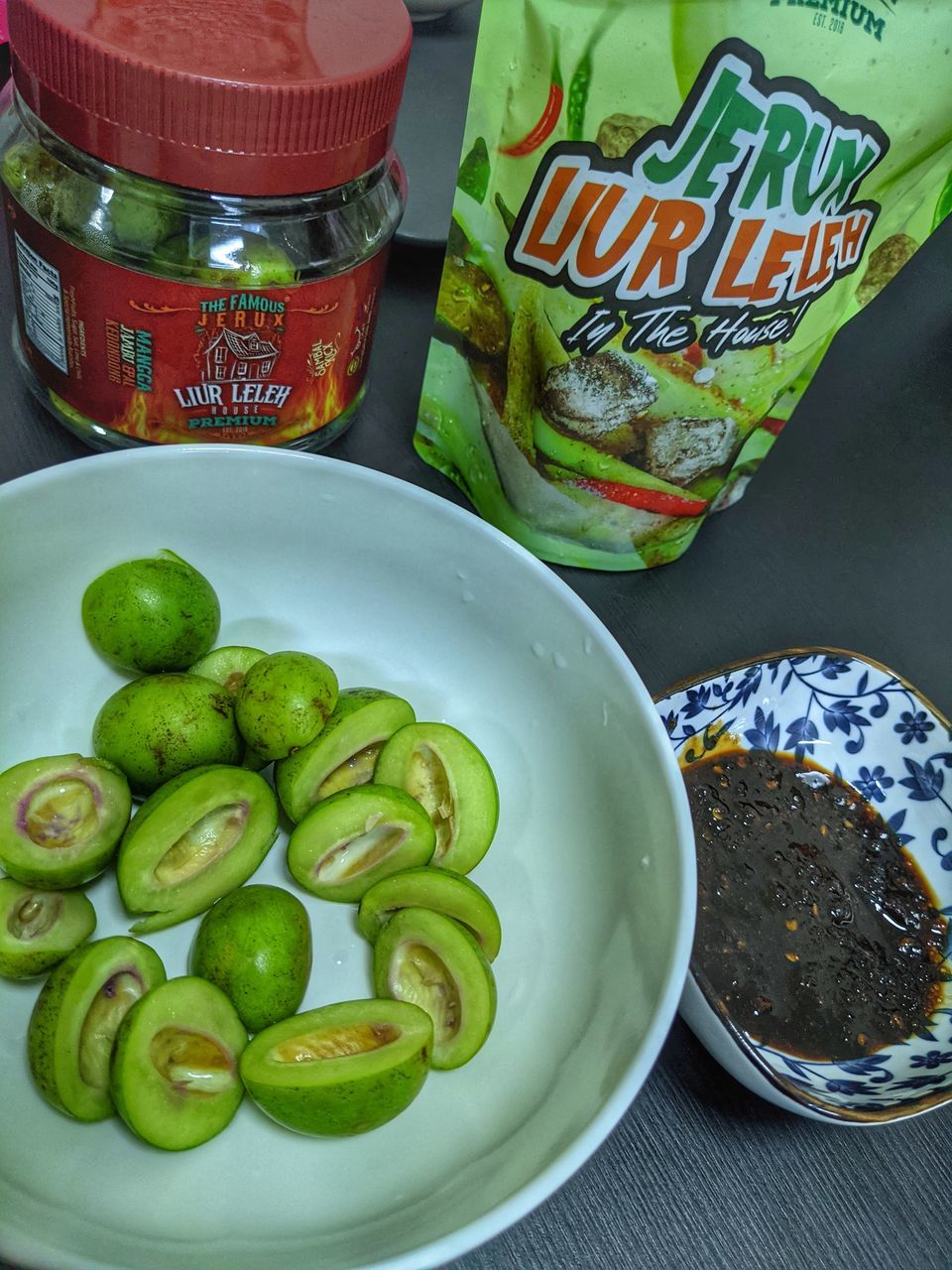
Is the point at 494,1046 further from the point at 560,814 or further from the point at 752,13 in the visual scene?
the point at 752,13

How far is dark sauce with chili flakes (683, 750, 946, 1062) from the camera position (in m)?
0.58

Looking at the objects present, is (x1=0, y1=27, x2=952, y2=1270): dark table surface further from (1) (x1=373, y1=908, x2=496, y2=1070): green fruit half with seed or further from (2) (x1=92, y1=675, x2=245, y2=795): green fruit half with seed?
(2) (x1=92, y1=675, x2=245, y2=795): green fruit half with seed

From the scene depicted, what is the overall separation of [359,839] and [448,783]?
7cm

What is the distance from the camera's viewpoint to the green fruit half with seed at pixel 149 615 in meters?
0.60

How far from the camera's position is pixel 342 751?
594mm

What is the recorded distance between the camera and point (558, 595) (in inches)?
24.7

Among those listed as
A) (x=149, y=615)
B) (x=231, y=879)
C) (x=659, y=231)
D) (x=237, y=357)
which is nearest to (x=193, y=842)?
(x=231, y=879)

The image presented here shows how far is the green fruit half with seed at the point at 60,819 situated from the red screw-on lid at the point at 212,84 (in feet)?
1.10

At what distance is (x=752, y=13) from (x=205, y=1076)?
A: 0.60 metres

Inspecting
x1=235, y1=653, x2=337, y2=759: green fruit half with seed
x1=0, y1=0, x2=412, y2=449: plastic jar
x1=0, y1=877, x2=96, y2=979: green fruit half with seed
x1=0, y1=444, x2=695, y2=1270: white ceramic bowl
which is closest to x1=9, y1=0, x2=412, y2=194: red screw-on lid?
x1=0, y1=0, x2=412, y2=449: plastic jar

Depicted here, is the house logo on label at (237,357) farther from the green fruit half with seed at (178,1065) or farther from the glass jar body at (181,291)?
the green fruit half with seed at (178,1065)

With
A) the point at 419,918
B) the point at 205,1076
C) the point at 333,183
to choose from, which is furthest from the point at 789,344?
the point at 205,1076

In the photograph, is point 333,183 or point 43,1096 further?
point 333,183

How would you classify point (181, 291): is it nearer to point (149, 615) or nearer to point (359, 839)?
point (149, 615)
